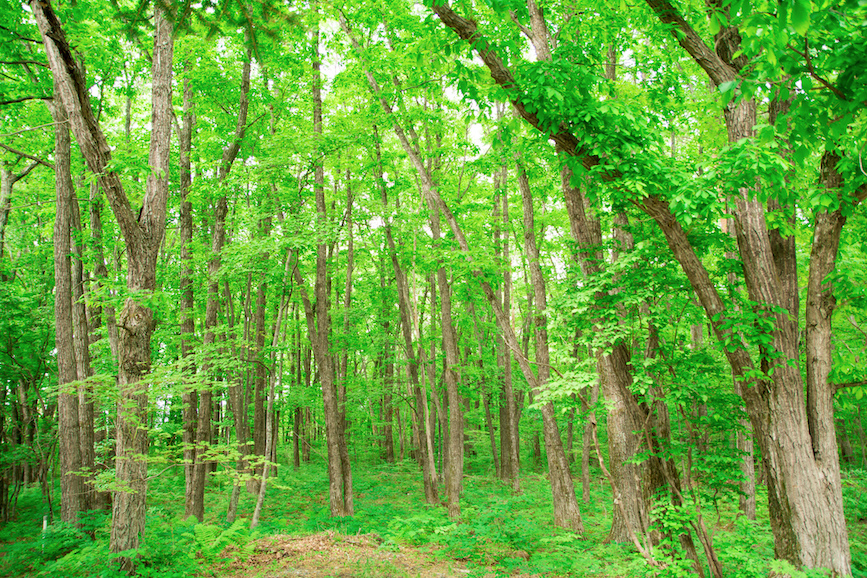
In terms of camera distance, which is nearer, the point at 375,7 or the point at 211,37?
the point at 211,37

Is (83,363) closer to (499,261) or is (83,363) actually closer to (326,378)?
(326,378)

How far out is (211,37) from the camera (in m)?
4.17

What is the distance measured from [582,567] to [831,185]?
6.15m

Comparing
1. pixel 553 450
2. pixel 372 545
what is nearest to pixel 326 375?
pixel 372 545

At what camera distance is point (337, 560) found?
23.9 feet

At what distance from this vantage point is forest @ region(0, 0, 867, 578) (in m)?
4.46

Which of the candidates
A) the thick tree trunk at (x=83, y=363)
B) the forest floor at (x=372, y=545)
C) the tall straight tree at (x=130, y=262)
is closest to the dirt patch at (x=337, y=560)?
the forest floor at (x=372, y=545)

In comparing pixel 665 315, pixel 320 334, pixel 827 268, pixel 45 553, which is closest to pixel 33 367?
pixel 45 553

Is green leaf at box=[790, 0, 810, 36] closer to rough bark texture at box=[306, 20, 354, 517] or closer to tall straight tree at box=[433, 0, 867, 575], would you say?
tall straight tree at box=[433, 0, 867, 575]

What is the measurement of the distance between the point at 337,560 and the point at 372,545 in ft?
4.16

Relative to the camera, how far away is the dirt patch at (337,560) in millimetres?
6676

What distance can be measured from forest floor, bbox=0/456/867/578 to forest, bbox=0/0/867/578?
0.08 meters

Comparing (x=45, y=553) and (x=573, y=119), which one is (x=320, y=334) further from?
(x=573, y=119)

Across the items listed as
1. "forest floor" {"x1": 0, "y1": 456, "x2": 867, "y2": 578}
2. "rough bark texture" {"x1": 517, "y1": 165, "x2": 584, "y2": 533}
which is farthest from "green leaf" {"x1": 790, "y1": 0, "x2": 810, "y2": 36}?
"rough bark texture" {"x1": 517, "y1": 165, "x2": 584, "y2": 533}
